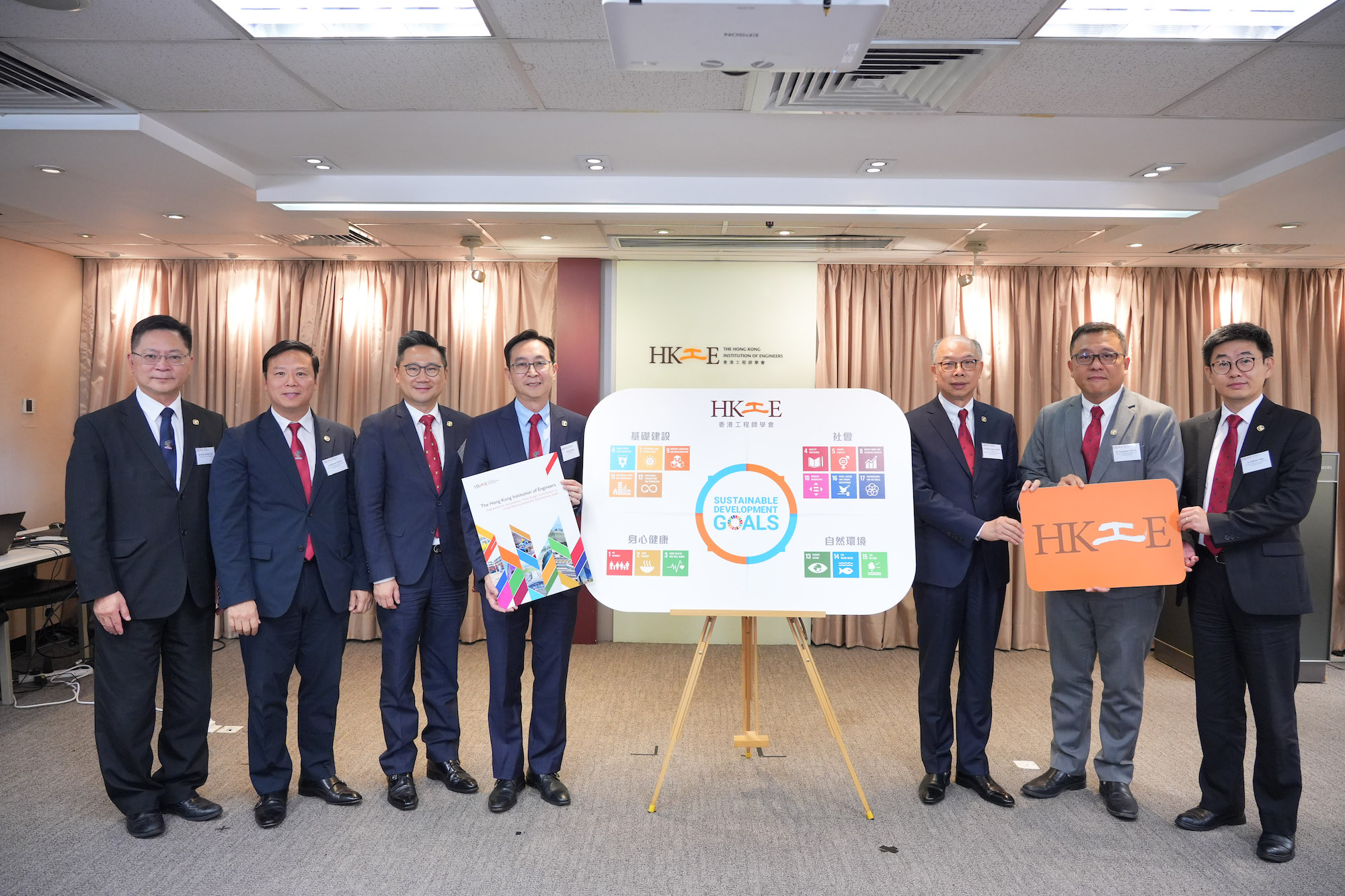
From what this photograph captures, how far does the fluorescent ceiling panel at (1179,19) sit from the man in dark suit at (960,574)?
1.17m

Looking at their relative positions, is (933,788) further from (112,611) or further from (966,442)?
(112,611)

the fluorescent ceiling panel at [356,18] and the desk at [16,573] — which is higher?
the fluorescent ceiling panel at [356,18]

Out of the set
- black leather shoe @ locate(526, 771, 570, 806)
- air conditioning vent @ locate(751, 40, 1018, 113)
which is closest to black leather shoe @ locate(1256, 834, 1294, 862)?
black leather shoe @ locate(526, 771, 570, 806)

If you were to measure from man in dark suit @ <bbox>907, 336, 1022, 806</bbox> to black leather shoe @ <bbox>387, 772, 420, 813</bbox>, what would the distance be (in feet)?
6.83

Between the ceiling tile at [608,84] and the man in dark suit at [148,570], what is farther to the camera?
the man in dark suit at [148,570]

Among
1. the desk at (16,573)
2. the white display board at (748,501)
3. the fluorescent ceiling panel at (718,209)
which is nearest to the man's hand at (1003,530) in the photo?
the white display board at (748,501)

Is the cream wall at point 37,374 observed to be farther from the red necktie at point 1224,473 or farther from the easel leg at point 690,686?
the red necktie at point 1224,473

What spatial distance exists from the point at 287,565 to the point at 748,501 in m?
1.80

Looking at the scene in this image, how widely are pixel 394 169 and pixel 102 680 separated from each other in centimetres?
270

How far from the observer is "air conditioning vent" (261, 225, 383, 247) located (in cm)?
482

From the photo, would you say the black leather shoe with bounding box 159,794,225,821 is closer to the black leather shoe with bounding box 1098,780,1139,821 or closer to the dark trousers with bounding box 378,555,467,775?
the dark trousers with bounding box 378,555,467,775

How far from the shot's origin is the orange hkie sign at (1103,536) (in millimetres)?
2902

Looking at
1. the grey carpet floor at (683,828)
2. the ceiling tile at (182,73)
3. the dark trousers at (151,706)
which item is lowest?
the grey carpet floor at (683,828)

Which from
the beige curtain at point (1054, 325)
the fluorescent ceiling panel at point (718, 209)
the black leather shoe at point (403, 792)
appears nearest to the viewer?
the black leather shoe at point (403, 792)
